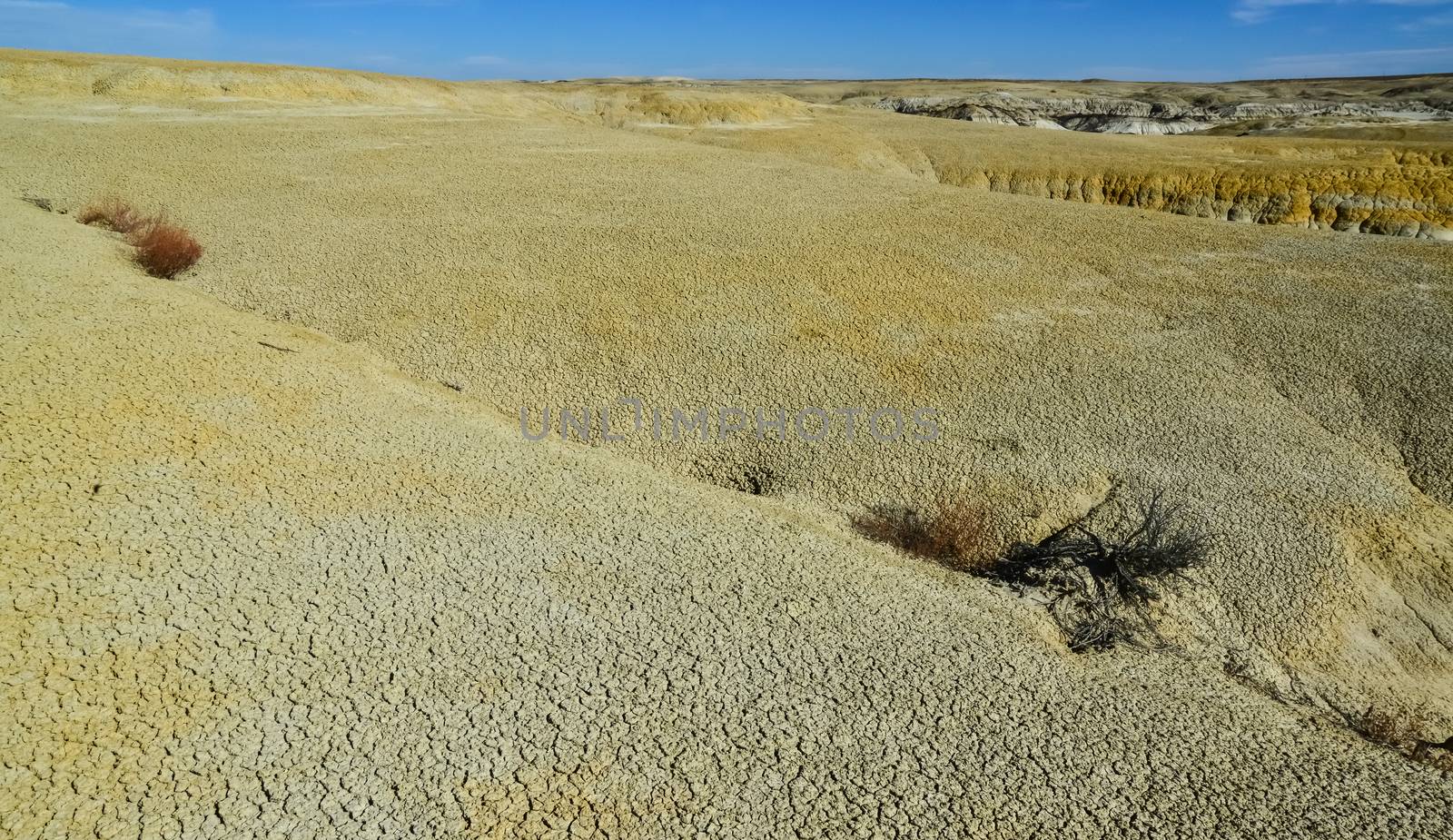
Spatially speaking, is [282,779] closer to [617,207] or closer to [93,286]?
[93,286]

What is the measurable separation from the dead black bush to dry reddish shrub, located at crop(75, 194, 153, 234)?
1500 cm

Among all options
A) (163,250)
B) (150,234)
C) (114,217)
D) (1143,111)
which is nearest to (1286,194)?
(163,250)

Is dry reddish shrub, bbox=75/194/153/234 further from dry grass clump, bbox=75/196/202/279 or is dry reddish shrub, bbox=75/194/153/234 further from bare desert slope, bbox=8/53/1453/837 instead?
bare desert slope, bbox=8/53/1453/837

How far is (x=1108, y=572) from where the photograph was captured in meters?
7.62

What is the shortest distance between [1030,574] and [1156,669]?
162 cm

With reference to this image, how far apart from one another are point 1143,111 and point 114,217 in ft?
327

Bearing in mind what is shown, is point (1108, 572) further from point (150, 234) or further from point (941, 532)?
point (150, 234)

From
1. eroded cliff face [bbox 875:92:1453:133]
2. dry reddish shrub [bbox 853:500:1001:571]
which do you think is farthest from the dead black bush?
eroded cliff face [bbox 875:92:1453:133]

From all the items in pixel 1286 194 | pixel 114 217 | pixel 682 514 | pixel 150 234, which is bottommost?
pixel 682 514

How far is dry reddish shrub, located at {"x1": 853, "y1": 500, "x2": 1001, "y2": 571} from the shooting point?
8.26 metres

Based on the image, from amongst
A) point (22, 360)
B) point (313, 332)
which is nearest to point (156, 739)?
point (22, 360)

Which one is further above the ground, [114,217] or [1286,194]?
[1286,194]

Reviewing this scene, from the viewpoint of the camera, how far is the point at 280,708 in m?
4.88

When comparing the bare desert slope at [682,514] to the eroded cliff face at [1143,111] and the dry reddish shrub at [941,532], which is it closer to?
the dry reddish shrub at [941,532]
